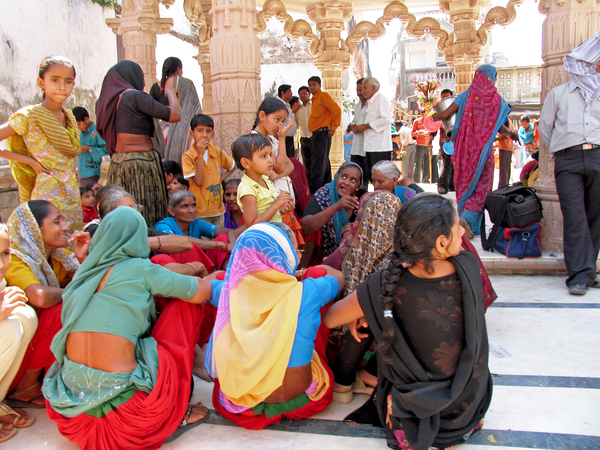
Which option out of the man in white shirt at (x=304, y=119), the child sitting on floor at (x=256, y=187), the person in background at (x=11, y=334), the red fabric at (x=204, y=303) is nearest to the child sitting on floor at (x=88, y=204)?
the red fabric at (x=204, y=303)

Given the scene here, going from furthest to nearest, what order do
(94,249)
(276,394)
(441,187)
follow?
(441,187) → (276,394) → (94,249)

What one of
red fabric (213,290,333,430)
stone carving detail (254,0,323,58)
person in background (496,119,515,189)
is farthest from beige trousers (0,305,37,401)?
stone carving detail (254,0,323,58)

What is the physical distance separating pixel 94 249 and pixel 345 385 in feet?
4.13

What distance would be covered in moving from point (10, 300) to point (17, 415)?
0.52 meters

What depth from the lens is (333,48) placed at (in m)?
9.92

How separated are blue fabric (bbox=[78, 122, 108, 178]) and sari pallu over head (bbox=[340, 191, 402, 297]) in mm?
4096

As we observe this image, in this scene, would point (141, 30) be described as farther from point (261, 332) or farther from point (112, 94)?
point (261, 332)

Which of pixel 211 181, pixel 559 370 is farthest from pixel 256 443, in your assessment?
pixel 211 181

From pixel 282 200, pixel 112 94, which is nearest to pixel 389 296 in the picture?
pixel 282 200

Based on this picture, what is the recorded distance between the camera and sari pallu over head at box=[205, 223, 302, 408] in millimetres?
1883

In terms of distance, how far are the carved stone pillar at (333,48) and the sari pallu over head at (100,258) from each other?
8313 mm

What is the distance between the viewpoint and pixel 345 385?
2215 millimetres

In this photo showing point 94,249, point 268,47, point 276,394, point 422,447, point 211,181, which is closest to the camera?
point 422,447

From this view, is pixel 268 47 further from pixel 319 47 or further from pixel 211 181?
pixel 211 181
